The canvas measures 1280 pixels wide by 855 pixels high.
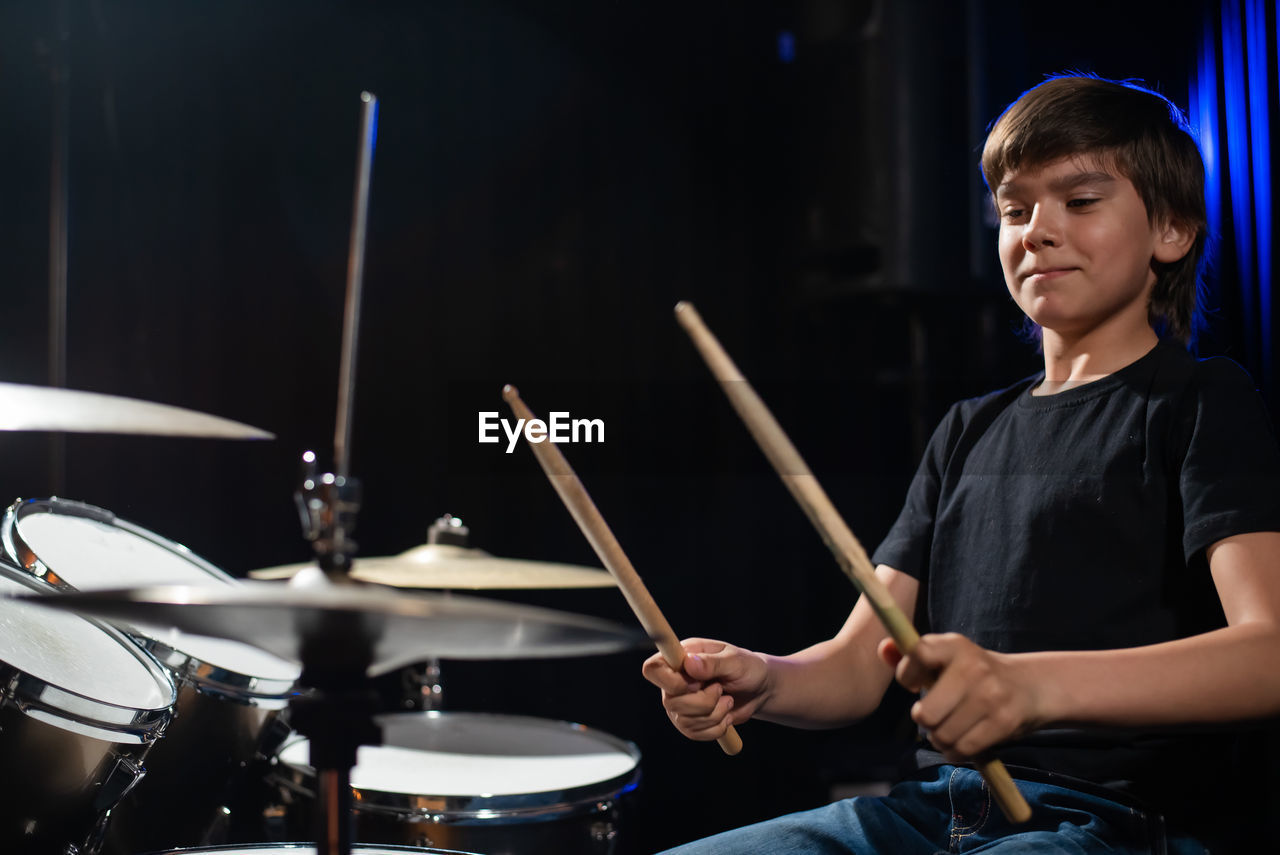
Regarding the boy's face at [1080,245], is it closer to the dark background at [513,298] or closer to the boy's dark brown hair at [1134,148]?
the boy's dark brown hair at [1134,148]

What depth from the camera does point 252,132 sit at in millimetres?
2029

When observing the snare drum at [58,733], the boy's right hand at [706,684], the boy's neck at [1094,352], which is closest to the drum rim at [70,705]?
the snare drum at [58,733]

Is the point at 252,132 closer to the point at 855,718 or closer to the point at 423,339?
the point at 423,339

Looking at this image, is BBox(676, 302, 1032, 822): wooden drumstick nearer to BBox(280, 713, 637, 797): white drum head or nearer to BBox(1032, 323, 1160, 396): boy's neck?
BBox(1032, 323, 1160, 396): boy's neck

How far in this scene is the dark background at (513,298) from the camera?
193 centimetres

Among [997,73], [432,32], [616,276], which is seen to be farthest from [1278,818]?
[432,32]

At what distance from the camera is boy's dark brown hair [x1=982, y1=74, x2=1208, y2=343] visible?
2.99 feet

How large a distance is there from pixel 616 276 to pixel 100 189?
91cm

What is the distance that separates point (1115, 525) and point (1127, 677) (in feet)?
0.68

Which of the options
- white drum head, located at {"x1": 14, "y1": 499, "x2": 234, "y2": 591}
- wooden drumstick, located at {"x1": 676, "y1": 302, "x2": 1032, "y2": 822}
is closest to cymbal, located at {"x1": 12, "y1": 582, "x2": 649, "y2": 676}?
wooden drumstick, located at {"x1": 676, "y1": 302, "x2": 1032, "y2": 822}

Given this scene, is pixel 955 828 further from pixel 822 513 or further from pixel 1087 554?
pixel 822 513

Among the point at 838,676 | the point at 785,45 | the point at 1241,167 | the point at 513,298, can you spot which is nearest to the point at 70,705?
the point at 838,676

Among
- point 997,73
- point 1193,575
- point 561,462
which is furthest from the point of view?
point 997,73

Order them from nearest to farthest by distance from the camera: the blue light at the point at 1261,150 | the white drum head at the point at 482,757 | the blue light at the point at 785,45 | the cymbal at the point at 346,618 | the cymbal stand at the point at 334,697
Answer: the cymbal at the point at 346,618 → the cymbal stand at the point at 334,697 → the blue light at the point at 1261,150 → the white drum head at the point at 482,757 → the blue light at the point at 785,45
